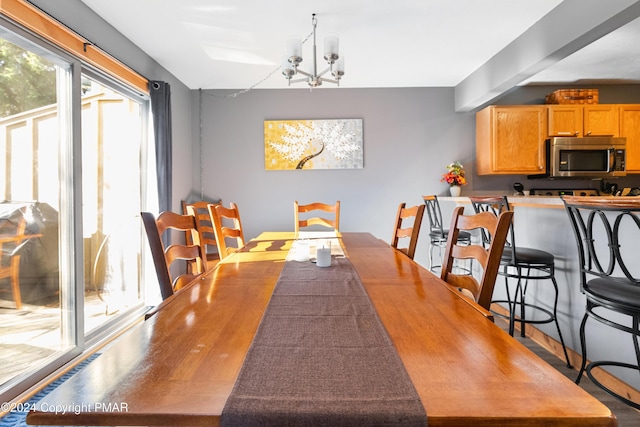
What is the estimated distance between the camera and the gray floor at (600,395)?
67.3 inches

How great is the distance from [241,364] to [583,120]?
197 inches

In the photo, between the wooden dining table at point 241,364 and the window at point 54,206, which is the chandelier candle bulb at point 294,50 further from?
the wooden dining table at point 241,364

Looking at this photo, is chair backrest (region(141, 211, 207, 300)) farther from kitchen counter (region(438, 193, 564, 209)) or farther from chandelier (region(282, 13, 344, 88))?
kitchen counter (region(438, 193, 564, 209))

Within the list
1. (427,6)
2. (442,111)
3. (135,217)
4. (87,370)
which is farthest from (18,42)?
(442,111)

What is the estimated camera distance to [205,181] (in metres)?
4.58

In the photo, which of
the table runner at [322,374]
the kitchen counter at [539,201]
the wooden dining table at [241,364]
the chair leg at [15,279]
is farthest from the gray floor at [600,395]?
the chair leg at [15,279]

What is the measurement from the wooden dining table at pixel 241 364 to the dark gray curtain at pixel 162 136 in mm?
2623

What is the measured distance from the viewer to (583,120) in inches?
165

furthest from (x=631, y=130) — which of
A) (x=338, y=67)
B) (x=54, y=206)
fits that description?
(x=54, y=206)

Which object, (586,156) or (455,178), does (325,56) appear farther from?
(586,156)

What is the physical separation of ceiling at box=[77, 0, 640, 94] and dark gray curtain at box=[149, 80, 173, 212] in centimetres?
37

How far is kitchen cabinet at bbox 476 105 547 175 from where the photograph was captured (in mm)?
4160

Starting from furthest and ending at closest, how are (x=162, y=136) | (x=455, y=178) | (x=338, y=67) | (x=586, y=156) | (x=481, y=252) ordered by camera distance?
(x=455, y=178) → (x=586, y=156) → (x=162, y=136) → (x=338, y=67) → (x=481, y=252)

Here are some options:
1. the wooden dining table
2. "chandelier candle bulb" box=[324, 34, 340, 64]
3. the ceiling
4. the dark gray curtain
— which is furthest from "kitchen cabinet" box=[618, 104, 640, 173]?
the dark gray curtain
